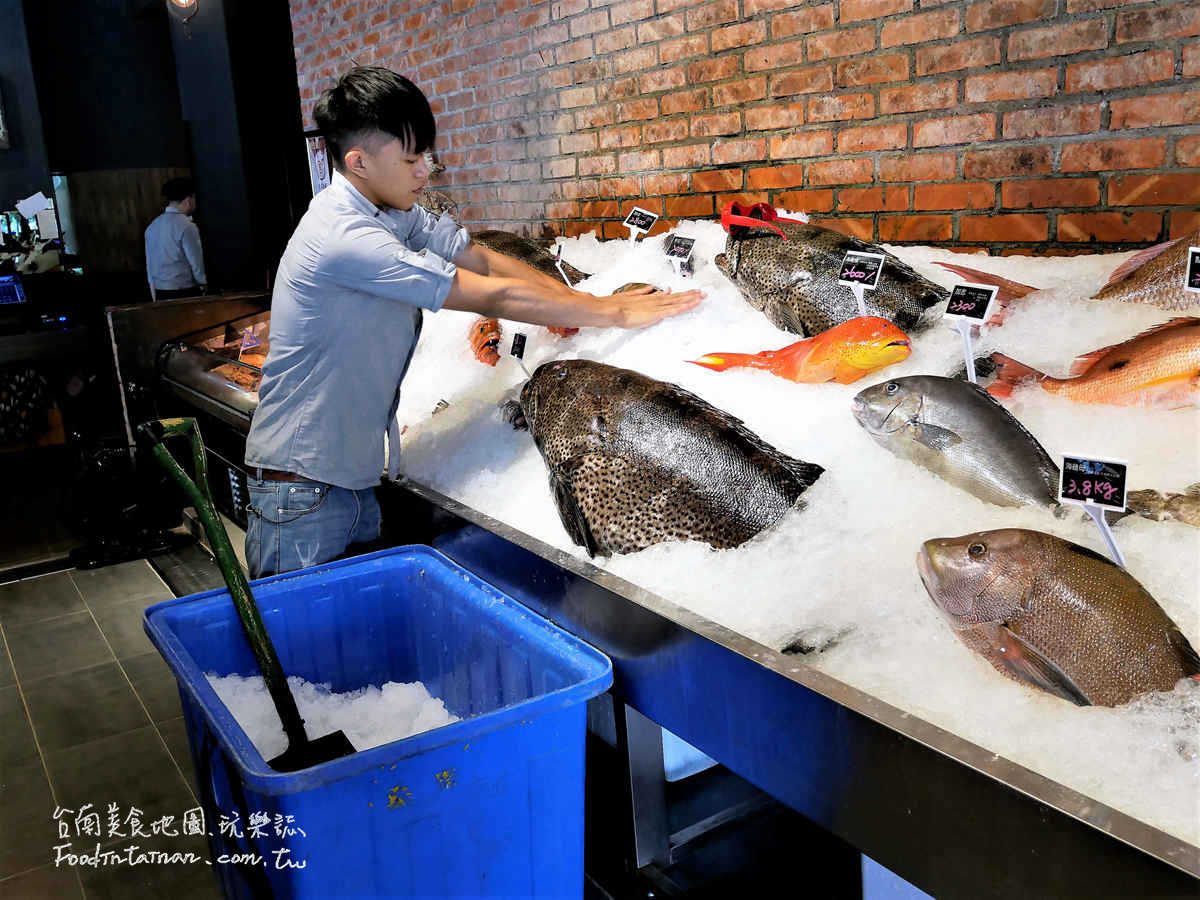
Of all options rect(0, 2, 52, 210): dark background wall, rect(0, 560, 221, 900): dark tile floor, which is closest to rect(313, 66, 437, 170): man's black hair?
rect(0, 560, 221, 900): dark tile floor

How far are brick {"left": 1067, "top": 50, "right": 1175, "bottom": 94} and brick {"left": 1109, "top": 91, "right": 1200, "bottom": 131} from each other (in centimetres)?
4

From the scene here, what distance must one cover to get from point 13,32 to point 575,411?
10829mm

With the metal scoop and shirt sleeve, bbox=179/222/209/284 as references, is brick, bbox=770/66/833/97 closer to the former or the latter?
the metal scoop

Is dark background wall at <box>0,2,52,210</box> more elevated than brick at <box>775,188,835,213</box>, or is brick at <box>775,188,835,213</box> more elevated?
dark background wall at <box>0,2,52,210</box>

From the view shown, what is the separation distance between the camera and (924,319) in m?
2.27

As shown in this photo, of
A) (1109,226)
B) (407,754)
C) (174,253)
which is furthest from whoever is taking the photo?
(174,253)

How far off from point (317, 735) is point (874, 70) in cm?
237

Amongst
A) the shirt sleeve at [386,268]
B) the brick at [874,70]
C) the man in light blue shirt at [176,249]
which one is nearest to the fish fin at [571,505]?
the shirt sleeve at [386,268]

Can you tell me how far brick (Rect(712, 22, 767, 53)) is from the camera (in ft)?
10.3

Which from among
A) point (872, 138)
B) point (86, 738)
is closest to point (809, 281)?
point (872, 138)

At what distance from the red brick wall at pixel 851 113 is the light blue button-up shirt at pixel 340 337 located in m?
1.43

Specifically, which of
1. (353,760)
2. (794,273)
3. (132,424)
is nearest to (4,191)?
(132,424)

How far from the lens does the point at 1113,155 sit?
234 centimetres

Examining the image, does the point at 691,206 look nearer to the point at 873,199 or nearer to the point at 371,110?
the point at 873,199
